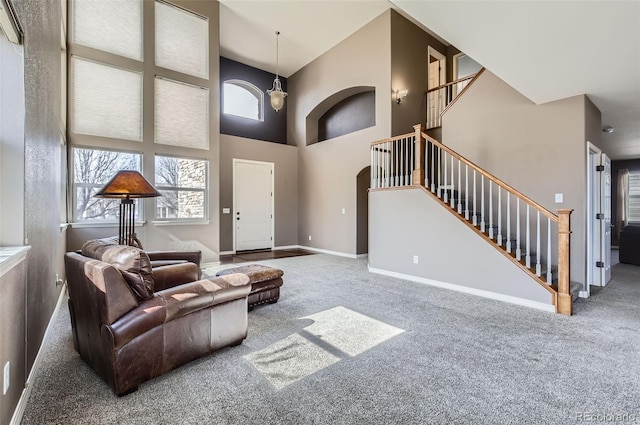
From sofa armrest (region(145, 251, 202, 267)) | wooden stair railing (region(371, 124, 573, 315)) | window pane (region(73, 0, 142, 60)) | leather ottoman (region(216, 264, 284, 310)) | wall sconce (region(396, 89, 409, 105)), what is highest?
window pane (region(73, 0, 142, 60))

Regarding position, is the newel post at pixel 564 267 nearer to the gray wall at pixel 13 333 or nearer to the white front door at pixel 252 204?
the gray wall at pixel 13 333

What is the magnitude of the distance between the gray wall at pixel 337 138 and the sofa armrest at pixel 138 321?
213 inches

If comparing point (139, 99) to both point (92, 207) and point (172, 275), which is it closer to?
point (92, 207)

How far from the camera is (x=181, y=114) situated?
564 centimetres

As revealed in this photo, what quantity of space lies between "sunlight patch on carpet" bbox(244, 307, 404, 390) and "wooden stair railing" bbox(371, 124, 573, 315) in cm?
201

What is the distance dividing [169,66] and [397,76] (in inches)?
177

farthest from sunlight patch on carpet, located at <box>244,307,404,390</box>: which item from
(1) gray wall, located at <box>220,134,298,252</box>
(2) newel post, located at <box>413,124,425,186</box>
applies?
(1) gray wall, located at <box>220,134,298,252</box>

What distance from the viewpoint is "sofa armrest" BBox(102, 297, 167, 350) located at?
5.74ft

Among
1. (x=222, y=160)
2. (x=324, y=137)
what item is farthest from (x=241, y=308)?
(x=324, y=137)

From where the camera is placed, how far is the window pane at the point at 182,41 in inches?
215

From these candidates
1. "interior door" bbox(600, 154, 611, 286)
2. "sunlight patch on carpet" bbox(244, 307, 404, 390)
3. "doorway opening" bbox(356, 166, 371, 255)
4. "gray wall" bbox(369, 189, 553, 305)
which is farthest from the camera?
"doorway opening" bbox(356, 166, 371, 255)

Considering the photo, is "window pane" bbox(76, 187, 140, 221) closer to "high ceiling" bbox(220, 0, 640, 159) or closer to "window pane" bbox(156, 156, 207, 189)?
"window pane" bbox(156, 156, 207, 189)

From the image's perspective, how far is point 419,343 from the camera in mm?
2527

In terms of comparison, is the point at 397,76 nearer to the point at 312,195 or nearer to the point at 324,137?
the point at 324,137
